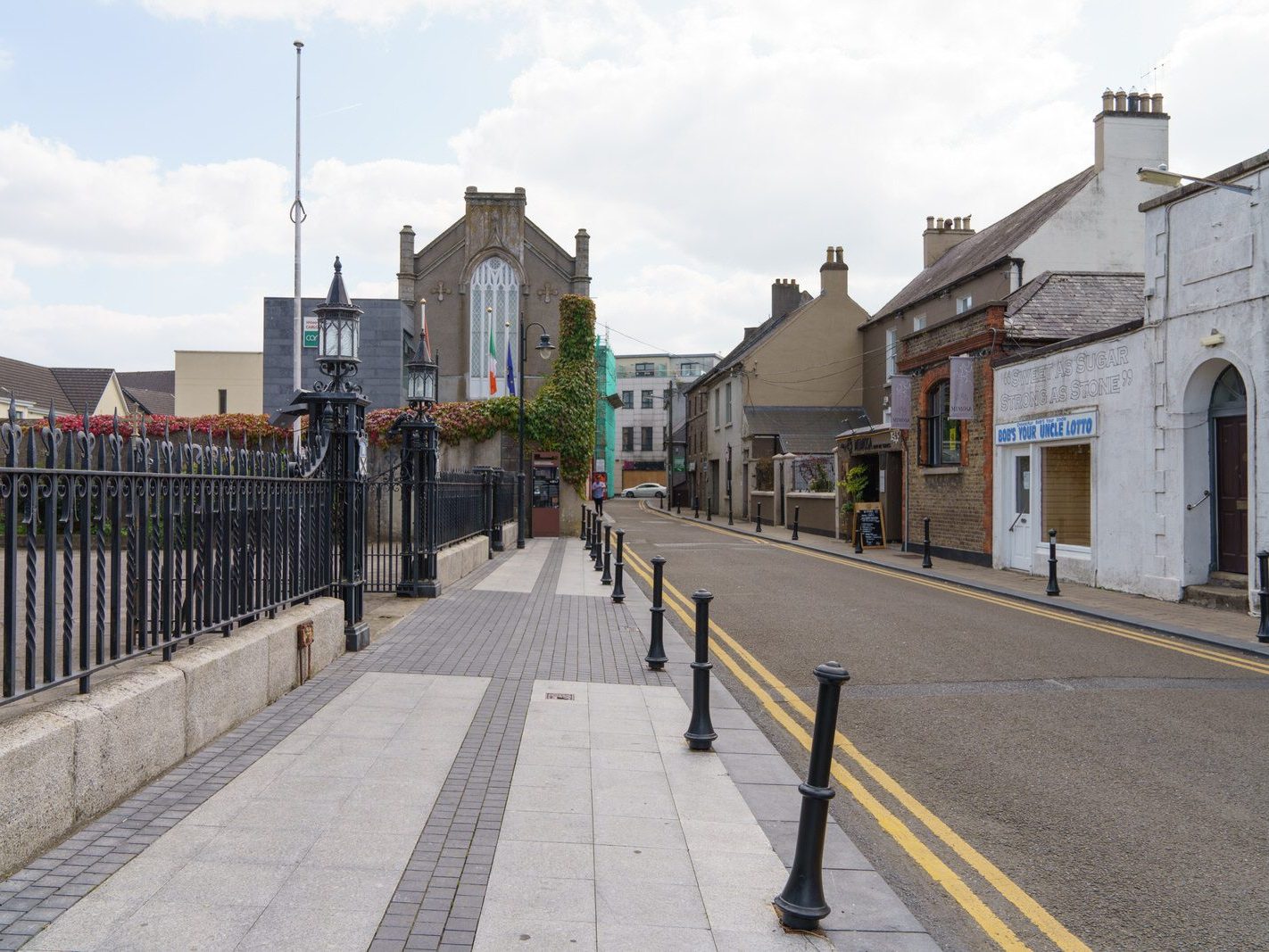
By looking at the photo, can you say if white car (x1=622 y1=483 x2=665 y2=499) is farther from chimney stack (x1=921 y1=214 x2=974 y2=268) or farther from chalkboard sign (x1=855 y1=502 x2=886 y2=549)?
chalkboard sign (x1=855 y1=502 x2=886 y2=549)

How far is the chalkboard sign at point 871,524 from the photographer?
1070 inches

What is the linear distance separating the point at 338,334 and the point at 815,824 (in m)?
8.96

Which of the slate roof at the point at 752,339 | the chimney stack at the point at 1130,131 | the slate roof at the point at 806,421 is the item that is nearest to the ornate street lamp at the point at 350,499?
the chimney stack at the point at 1130,131

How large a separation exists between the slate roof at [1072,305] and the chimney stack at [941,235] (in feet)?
55.9

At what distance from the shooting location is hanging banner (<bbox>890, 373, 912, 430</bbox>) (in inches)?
976

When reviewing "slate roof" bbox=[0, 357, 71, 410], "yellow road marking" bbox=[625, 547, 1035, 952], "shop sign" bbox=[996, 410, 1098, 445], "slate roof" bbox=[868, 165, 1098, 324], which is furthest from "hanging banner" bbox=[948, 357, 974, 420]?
"slate roof" bbox=[0, 357, 71, 410]

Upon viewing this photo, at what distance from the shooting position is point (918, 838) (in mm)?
4980

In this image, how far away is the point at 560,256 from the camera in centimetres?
4281

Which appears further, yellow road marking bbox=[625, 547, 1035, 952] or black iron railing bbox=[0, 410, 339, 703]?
black iron railing bbox=[0, 410, 339, 703]

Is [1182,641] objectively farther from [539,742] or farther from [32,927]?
[32,927]

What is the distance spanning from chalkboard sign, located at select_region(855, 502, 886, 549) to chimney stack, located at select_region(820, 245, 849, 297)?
1985 cm

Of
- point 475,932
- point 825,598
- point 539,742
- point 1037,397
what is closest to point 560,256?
point 1037,397

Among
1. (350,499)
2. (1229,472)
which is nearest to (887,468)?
(1229,472)

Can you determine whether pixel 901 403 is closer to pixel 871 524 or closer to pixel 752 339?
pixel 871 524
